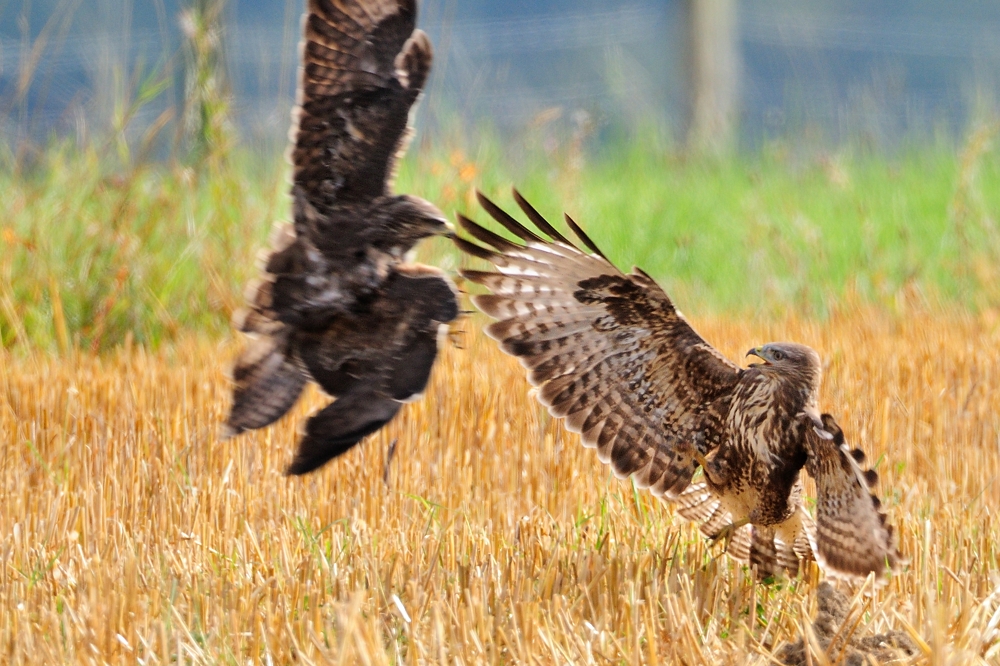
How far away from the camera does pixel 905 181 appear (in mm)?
9688

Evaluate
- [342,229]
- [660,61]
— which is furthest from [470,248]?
[660,61]


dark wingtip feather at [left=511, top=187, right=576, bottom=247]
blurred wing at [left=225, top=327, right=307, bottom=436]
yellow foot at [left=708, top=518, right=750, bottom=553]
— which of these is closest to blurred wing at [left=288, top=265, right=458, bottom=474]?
blurred wing at [left=225, top=327, right=307, bottom=436]

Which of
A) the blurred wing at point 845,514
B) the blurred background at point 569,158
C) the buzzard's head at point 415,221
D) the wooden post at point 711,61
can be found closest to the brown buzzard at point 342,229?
the buzzard's head at point 415,221

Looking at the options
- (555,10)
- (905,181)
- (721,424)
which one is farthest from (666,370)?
(555,10)

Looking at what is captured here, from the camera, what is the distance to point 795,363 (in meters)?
3.27

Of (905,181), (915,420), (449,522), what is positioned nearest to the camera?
(449,522)

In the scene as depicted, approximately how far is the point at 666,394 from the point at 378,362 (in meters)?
1.03

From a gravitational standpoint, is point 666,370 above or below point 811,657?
above

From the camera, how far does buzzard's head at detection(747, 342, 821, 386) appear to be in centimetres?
326

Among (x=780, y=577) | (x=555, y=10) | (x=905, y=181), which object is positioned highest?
(x=555, y=10)

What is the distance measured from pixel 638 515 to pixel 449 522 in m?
0.68

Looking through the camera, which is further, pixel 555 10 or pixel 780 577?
pixel 555 10

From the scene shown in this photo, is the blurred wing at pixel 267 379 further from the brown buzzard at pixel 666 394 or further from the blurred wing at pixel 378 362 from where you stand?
the brown buzzard at pixel 666 394

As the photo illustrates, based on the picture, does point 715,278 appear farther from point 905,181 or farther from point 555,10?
point 555,10
